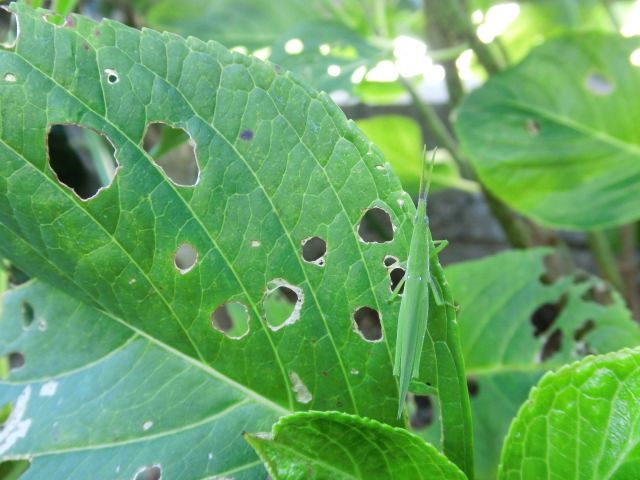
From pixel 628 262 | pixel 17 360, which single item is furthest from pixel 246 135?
pixel 628 262

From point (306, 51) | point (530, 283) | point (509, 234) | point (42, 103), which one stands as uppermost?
point (306, 51)

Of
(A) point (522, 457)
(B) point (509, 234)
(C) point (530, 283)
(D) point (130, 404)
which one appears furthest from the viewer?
(B) point (509, 234)

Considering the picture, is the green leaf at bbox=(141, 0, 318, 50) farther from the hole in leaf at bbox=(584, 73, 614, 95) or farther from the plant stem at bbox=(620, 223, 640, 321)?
the plant stem at bbox=(620, 223, 640, 321)

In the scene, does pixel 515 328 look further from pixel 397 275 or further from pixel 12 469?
pixel 12 469

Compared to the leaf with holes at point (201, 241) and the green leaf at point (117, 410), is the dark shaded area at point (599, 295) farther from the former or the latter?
the green leaf at point (117, 410)

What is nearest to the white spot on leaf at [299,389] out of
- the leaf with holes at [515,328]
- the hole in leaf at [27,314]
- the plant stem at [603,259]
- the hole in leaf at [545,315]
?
the hole in leaf at [27,314]

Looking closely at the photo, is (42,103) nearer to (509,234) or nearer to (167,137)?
(167,137)

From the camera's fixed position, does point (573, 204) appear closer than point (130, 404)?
No

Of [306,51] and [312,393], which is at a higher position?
[306,51]

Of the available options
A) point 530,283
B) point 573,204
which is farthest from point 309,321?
point 573,204
